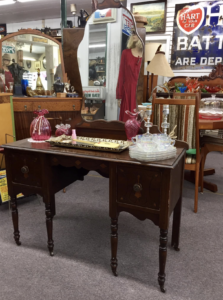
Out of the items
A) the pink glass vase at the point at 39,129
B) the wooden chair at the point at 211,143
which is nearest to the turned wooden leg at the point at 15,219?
the pink glass vase at the point at 39,129

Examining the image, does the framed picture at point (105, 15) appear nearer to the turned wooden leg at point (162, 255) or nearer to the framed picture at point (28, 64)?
the framed picture at point (28, 64)

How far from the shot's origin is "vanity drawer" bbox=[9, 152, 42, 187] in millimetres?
1725

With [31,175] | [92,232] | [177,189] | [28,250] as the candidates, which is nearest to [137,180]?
[177,189]

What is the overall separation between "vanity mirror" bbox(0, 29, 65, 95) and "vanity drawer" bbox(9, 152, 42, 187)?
170 centimetres

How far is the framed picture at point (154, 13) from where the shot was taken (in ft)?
17.4

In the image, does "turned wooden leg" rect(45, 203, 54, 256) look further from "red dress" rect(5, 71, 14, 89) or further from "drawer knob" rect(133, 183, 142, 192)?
"red dress" rect(5, 71, 14, 89)

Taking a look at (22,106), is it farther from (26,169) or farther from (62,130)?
(26,169)

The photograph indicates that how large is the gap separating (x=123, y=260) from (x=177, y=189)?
663 mm

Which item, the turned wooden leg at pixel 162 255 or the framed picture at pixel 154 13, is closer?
the turned wooden leg at pixel 162 255

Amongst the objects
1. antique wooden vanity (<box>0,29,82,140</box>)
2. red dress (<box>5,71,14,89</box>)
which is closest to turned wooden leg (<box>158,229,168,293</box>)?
antique wooden vanity (<box>0,29,82,140</box>)

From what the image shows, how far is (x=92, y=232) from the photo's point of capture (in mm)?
2156

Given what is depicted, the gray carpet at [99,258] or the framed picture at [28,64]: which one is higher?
the framed picture at [28,64]

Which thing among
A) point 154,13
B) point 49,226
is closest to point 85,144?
point 49,226

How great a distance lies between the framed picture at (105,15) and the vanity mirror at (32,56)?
4.13ft
